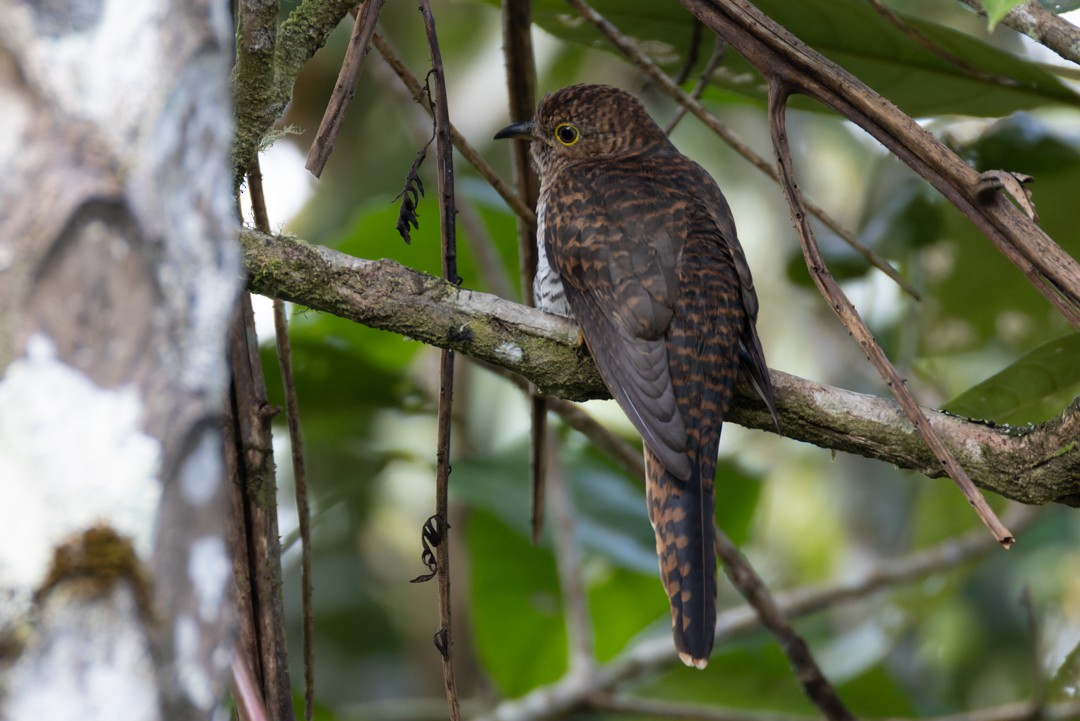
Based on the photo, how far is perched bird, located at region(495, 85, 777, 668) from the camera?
7.86ft

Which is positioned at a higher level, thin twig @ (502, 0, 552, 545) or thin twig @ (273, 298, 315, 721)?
thin twig @ (502, 0, 552, 545)

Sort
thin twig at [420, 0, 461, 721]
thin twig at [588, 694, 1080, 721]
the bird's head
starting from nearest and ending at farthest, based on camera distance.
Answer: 1. thin twig at [420, 0, 461, 721]
2. thin twig at [588, 694, 1080, 721]
3. the bird's head

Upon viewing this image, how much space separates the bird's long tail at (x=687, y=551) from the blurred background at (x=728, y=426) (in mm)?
381

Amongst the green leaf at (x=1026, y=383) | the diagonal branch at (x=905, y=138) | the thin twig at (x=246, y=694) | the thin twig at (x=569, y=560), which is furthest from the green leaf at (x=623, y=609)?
the thin twig at (x=246, y=694)

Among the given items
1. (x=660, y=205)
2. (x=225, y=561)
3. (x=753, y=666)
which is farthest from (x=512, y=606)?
(x=225, y=561)

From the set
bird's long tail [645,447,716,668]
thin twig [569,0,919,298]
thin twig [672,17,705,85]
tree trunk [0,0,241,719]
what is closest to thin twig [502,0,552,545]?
thin twig [569,0,919,298]

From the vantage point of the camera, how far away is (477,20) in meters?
5.79

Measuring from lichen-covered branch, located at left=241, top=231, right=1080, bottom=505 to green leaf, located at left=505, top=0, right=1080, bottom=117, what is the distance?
3.46 ft

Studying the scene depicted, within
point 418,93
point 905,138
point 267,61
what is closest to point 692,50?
point 418,93

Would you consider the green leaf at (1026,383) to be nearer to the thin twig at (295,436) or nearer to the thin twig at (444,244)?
the thin twig at (444,244)

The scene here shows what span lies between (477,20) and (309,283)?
4.25m

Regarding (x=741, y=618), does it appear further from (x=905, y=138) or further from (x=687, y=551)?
(x=905, y=138)

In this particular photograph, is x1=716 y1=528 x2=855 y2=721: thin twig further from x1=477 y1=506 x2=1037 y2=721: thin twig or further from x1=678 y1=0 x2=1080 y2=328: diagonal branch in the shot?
x1=678 y1=0 x2=1080 y2=328: diagonal branch

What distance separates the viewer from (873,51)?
114 inches
